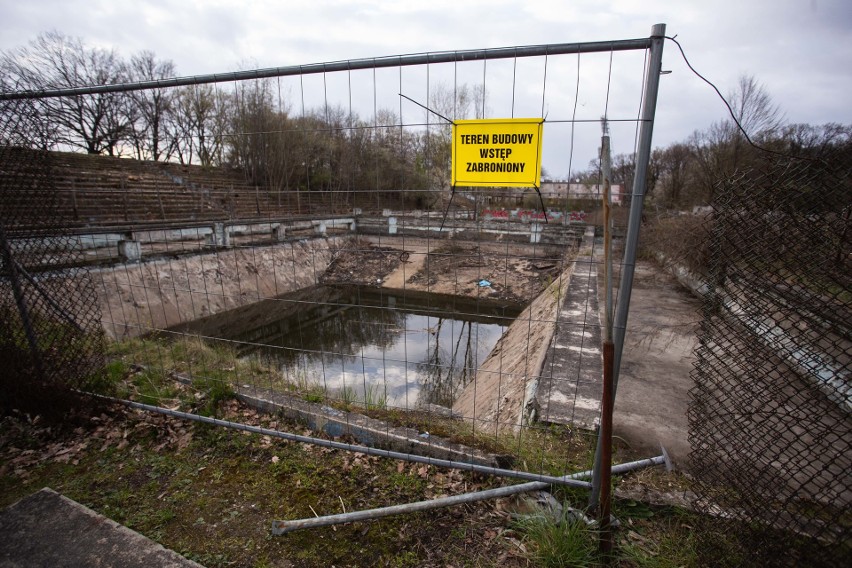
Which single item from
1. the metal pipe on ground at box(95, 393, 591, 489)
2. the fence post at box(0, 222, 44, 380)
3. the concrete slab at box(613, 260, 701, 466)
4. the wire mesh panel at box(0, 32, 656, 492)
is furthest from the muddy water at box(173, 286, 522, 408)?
the fence post at box(0, 222, 44, 380)

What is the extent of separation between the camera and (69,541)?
2.06 meters

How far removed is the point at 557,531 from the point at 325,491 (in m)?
1.42

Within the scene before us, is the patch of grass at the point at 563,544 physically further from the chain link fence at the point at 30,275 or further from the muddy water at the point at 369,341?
the chain link fence at the point at 30,275

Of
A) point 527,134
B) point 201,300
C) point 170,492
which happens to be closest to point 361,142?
point 527,134

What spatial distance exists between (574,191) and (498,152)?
84 centimetres

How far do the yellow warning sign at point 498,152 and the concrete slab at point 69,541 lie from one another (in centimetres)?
248

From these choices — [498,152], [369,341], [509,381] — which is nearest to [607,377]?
[498,152]

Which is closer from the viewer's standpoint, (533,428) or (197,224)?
(533,428)

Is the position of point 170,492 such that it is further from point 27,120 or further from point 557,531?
point 27,120

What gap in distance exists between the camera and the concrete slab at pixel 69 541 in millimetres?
→ 1950

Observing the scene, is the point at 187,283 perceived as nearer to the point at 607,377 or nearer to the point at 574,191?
the point at 574,191

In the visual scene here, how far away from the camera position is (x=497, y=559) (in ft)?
6.52

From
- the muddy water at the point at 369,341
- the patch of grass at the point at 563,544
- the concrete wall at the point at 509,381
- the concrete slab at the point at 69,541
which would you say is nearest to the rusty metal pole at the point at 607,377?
the patch of grass at the point at 563,544

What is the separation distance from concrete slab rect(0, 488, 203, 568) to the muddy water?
294 centimetres
